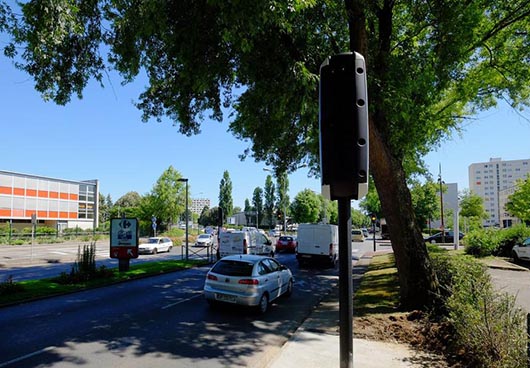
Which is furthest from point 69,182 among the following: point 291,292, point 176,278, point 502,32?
point 502,32

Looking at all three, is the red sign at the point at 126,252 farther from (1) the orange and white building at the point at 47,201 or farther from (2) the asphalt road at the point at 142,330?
(1) the orange and white building at the point at 47,201

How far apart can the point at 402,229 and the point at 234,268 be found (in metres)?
4.54

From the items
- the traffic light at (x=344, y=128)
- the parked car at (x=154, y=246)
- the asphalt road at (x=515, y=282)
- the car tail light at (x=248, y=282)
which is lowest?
the parked car at (x=154, y=246)

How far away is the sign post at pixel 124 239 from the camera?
17.1 m

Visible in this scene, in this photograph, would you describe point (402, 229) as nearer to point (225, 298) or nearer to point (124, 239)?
point (225, 298)

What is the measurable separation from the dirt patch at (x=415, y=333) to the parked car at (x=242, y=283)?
8.47 ft

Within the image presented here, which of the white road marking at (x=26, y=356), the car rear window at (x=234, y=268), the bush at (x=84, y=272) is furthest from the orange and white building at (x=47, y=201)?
the white road marking at (x=26, y=356)

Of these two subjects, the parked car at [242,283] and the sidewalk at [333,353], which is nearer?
the sidewalk at [333,353]

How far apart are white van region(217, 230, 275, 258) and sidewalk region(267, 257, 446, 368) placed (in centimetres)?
1367

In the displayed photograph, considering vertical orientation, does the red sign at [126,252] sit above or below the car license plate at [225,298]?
→ above

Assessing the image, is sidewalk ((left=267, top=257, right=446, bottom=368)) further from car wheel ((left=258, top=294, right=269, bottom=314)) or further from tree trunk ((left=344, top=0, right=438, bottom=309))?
tree trunk ((left=344, top=0, right=438, bottom=309))

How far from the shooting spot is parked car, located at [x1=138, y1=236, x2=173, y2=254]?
3189 centimetres

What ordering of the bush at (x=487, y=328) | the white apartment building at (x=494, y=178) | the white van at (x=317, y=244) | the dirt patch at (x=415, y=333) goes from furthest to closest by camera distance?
the white apartment building at (x=494, y=178), the white van at (x=317, y=244), the dirt patch at (x=415, y=333), the bush at (x=487, y=328)

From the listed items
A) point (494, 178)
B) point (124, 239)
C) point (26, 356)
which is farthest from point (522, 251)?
point (494, 178)
